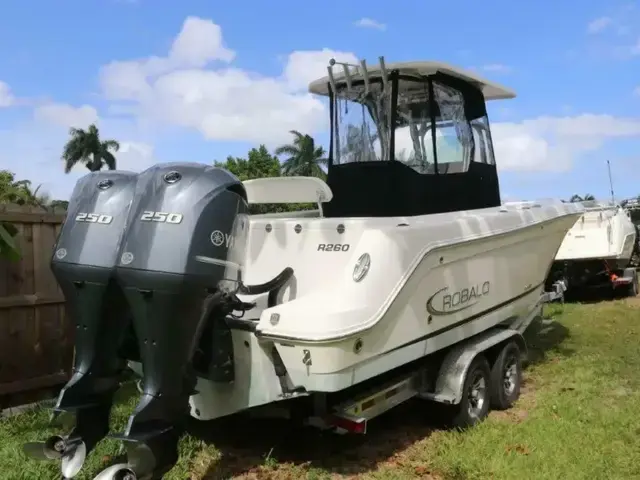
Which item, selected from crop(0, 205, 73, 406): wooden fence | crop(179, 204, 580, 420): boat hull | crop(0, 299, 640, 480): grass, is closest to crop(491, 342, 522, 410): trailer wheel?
crop(0, 299, 640, 480): grass

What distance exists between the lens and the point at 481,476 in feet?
13.9

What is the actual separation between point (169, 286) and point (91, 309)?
0.58 metres

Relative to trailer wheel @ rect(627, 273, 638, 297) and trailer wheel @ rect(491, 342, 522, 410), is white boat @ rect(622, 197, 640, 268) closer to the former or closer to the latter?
trailer wheel @ rect(627, 273, 638, 297)

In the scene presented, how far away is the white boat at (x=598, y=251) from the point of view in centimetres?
1153

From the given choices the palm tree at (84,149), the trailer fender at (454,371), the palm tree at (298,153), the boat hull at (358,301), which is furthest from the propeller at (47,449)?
the palm tree at (84,149)

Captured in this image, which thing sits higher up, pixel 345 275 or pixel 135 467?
pixel 345 275

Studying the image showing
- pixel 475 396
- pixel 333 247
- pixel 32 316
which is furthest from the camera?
pixel 32 316

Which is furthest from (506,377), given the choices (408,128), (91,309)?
(91,309)

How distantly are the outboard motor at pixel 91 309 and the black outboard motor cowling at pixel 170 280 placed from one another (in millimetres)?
138

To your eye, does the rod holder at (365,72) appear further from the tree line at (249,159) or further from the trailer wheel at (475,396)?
the tree line at (249,159)

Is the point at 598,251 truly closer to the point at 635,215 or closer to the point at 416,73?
the point at 635,215

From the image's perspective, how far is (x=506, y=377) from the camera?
593 cm

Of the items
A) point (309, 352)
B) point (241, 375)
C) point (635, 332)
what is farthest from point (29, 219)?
point (635, 332)

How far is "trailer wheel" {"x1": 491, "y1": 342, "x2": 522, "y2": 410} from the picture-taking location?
18.6 ft
